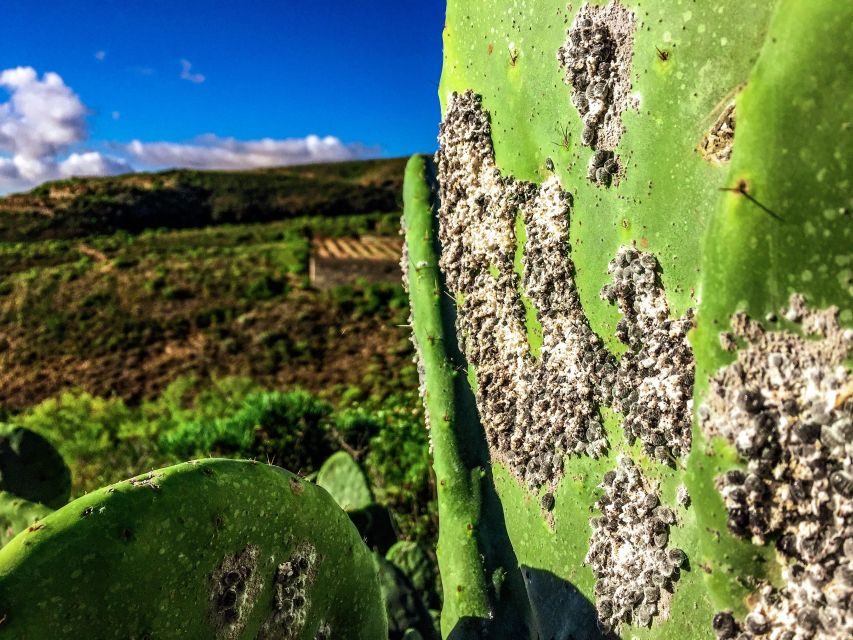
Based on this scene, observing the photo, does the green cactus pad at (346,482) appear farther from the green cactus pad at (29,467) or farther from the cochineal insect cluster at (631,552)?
the cochineal insect cluster at (631,552)

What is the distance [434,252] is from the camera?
193 centimetres

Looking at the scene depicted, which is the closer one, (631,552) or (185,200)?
(631,552)

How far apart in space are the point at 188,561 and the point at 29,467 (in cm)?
176

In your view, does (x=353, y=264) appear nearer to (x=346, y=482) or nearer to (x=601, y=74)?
(x=346, y=482)

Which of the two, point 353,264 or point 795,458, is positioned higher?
point 353,264

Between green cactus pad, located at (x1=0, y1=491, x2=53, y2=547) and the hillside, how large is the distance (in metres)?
25.7

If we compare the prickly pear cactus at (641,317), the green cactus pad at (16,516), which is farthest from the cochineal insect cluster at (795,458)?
the green cactus pad at (16,516)

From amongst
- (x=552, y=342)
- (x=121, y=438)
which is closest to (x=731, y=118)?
(x=552, y=342)

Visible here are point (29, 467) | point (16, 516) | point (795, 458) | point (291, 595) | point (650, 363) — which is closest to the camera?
point (795, 458)

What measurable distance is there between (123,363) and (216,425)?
11.7 m

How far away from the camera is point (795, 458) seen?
2.44ft

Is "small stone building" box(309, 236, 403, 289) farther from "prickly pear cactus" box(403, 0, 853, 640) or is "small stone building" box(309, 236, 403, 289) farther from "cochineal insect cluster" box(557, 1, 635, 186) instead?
"cochineal insect cluster" box(557, 1, 635, 186)

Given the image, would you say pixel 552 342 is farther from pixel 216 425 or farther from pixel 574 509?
pixel 216 425

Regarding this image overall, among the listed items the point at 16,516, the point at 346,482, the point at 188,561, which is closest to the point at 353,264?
the point at 346,482
